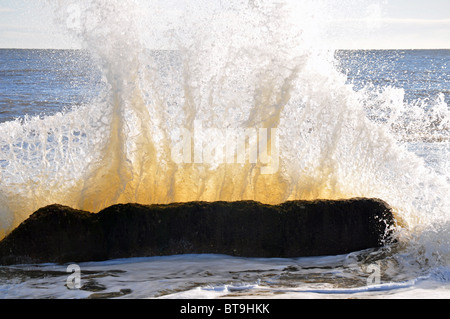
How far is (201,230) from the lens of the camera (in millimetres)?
4391

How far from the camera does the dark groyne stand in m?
4.25

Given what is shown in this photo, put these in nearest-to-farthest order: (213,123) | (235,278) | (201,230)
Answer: (235,278) → (201,230) → (213,123)

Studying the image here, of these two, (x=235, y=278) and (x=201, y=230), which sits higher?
(x=201, y=230)

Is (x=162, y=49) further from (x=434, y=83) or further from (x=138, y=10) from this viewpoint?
(x=434, y=83)

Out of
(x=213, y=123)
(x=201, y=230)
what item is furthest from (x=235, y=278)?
(x=213, y=123)

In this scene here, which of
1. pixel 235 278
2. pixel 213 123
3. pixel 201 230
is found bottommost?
pixel 235 278

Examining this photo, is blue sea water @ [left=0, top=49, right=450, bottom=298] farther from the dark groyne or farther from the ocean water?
the ocean water

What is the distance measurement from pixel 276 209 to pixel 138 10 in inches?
96.0

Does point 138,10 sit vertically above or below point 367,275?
above

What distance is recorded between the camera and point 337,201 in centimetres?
452

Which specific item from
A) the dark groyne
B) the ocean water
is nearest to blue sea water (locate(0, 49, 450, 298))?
the dark groyne

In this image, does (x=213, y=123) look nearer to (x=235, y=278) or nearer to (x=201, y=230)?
(x=201, y=230)
